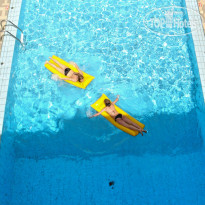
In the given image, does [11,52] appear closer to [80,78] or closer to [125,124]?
[80,78]

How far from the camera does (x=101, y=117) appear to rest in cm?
571

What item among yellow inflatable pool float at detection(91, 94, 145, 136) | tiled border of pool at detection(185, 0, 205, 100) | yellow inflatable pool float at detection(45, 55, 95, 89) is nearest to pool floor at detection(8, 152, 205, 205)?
yellow inflatable pool float at detection(91, 94, 145, 136)

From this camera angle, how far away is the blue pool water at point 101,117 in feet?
16.6

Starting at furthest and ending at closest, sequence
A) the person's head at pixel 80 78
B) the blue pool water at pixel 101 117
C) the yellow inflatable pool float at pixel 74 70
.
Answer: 1. the yellow inflatable pool float at pixel 74 70
2. the person's head at pixel 80 78
3. the blue pool water at pixel 101 117

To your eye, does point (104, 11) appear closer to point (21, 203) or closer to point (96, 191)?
point (96, 191)

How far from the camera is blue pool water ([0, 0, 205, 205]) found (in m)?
5.05

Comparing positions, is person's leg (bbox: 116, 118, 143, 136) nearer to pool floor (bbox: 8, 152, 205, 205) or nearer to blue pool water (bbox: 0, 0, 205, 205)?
blue pool water (bbox: 0, 0, 205, 205)

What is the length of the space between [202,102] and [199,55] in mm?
1514

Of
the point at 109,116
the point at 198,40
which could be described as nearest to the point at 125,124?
the point at 109,116

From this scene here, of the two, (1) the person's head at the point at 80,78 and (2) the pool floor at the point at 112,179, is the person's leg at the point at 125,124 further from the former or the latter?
(1) the person's head at the point at 80,78

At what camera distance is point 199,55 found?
20.8 ft

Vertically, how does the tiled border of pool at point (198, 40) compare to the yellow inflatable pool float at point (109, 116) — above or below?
above

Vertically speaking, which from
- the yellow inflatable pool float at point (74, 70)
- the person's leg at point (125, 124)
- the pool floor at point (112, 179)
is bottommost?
the pool floor at point (112, 179)

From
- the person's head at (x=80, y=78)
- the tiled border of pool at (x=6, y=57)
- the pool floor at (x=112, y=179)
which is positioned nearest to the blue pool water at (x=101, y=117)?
the pool floor at (x=112, y=179)
